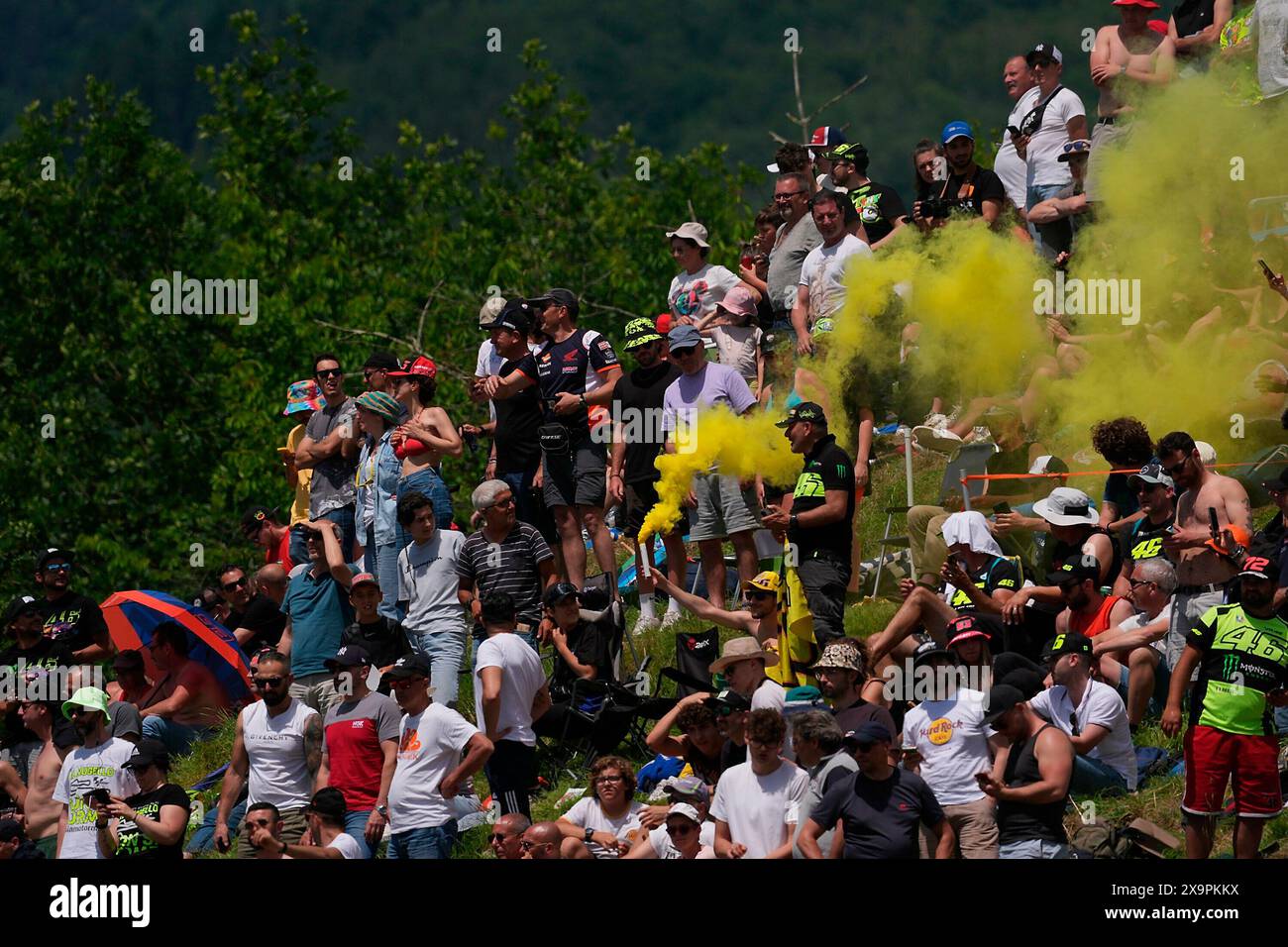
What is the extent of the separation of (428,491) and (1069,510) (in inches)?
170

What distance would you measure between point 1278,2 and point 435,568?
24.4 ft

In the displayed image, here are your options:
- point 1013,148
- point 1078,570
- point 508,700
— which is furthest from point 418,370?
point 1013,148

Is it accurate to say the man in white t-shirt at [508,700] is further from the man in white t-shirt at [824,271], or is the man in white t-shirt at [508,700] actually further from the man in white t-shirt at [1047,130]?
the man in white t-shirt at [1047,130]

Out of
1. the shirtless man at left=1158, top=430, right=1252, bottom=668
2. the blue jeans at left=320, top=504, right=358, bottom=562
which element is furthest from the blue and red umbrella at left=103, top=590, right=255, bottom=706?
the shirtless man at left=1158, top=430, right=1252, bottom=668

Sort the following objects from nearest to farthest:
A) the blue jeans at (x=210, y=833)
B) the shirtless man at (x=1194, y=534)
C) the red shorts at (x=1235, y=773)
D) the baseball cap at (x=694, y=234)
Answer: the red shorts at (x=1235, y=773) < the shirtless man at (x=1194, y=534) < the blue jeans at (x=210, y=833) < the baseball cap at (x=694, y=234)

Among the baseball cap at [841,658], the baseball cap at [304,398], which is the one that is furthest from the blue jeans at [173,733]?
the baseball cap at [841,658]

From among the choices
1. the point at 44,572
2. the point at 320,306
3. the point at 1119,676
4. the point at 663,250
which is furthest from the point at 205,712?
the point at 663,250

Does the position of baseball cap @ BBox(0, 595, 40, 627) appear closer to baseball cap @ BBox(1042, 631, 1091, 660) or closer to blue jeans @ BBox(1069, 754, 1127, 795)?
baseball cap @ BBox(1042, 631, 1091, 660)

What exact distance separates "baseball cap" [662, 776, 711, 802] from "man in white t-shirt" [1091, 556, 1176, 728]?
8.10 ft

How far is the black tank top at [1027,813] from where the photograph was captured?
9.31 metres

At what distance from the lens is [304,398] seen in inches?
595

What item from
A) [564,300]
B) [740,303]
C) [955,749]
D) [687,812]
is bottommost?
[687,812]

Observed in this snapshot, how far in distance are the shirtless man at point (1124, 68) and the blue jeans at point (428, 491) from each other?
Result: 19.7 ft

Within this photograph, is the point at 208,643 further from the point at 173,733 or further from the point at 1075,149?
the point at 1075,149
